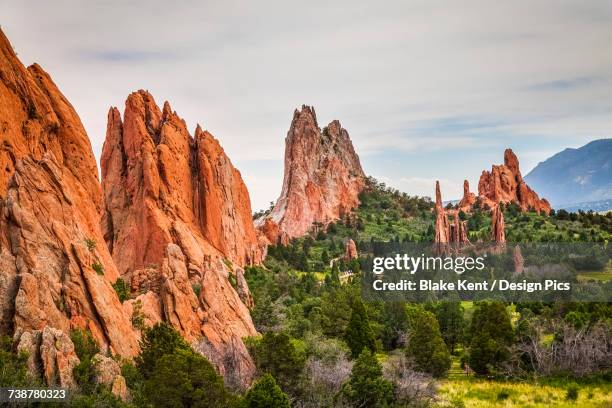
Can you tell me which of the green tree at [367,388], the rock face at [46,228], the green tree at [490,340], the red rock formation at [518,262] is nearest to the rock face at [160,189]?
the rock face at [46,228]

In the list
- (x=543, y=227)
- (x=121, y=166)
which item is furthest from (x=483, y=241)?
(x=121, y=166)

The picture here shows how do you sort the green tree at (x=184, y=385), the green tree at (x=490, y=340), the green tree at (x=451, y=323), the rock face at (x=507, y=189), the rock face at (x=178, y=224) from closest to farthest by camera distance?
the green tree at (x=184, y=385)
the rock face at (x=178, y=224)
the green tree at (x=490, y=340)
the green tree at (x=451, y=323)
the rock face at (x=507, y=189)

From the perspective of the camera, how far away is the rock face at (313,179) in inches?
5965

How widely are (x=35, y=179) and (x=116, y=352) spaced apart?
10.4m

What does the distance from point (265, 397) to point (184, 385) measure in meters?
4.01

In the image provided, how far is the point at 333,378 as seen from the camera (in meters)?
45.6

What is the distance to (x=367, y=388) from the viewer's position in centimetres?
4206

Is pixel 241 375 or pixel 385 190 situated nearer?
pixel 241 375

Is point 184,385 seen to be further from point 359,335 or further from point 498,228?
point 498,228

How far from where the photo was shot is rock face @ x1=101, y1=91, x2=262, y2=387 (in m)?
50.7

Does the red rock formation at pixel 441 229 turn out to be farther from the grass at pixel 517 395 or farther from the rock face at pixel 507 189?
the grass at pixel 517 395

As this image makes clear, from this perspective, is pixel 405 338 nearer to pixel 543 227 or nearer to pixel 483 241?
pixel 483 241

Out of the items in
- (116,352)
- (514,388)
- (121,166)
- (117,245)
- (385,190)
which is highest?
(385,190)

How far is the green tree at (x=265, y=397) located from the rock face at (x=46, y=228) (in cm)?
839
